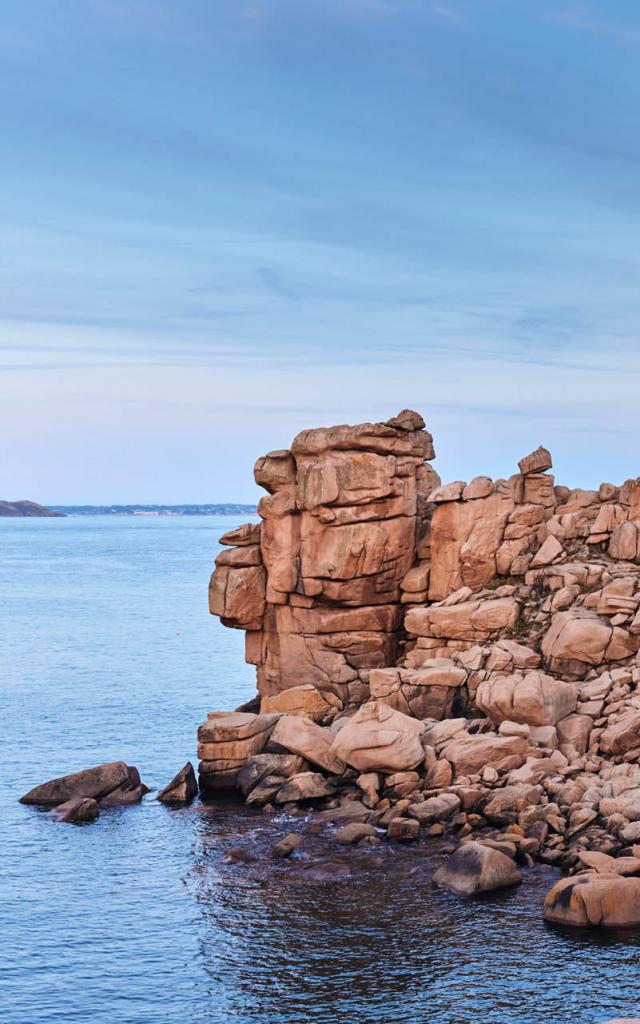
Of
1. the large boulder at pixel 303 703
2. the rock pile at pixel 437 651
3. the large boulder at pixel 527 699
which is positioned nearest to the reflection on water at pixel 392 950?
the rock pile at pixel 437 651

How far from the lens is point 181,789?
5603 cm

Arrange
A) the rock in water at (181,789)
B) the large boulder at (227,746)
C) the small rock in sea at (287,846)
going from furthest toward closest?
1. the large boulder at (227,746)
2. the rock in water at (181,789)
3. the small rock in sea at (287,846)

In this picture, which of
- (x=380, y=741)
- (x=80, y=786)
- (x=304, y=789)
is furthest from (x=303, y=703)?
(x=80, y=786)

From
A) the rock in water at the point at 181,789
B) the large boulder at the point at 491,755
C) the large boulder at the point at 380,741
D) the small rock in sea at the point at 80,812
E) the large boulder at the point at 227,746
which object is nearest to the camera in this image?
the large boulder at the point at 491,755

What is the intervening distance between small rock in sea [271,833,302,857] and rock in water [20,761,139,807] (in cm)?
1114

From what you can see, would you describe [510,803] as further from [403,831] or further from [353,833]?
[353,833]

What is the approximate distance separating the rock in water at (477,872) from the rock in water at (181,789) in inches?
617

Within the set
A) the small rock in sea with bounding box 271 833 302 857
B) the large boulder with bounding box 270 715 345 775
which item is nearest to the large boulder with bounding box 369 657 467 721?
the large boulder with bounding box 270 715 345 775

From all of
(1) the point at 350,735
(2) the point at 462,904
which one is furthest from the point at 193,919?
(1) the point at 350,735

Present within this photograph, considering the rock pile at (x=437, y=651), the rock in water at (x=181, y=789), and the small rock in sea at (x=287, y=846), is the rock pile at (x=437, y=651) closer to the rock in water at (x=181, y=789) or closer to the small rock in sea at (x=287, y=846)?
the rock in water at (x=181, y=789)

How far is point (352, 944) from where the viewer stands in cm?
3888

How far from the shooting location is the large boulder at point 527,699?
177ft

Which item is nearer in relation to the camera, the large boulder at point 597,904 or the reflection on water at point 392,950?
the reflection on water at point 392,950

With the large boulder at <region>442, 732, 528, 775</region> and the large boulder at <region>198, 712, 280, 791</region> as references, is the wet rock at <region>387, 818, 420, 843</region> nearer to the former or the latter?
the large boulder at <region>442, 732, 528, 775</region>
